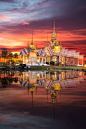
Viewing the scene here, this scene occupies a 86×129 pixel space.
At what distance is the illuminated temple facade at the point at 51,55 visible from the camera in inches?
3002

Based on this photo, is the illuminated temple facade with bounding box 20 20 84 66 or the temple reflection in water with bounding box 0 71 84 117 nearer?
the temple reflection in water with bounding box 0 71 84 117

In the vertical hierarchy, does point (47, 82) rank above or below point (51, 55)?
below

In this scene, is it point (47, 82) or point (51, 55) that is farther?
point (51, 55)

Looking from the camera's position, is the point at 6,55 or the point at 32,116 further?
the point at 6,55

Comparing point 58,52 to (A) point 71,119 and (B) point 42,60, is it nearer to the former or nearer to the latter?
(B) point 42,60

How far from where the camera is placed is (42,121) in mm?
6160

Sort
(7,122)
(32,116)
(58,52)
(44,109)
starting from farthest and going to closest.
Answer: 1. (58,52)
2. (44,109)
3. (32,116)
4. (7,122)

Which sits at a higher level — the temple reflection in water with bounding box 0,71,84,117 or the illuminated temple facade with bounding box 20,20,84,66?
the illuminated temple facade with bounding box 20,20,84,66

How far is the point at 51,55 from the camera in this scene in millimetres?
83750

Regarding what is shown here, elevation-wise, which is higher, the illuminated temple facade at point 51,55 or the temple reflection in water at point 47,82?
the illuminated temple facade at point 51,55

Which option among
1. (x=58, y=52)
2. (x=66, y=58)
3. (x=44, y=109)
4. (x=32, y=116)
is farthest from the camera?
(x=66, y=58)

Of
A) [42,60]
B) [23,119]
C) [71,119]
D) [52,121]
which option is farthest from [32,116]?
[42,60]

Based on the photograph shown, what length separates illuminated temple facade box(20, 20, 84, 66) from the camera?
250 ft

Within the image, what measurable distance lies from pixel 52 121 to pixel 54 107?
1923 mm
